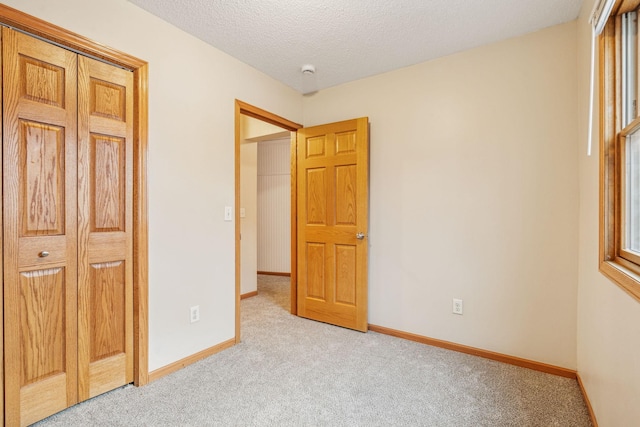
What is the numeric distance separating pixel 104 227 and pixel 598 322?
8.99ft

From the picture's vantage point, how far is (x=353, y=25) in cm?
216

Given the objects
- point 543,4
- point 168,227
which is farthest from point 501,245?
point 168,227

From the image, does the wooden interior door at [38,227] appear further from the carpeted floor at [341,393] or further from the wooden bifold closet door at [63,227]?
the carpeted floor at [341,393]

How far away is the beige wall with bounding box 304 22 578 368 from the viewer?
7.06ft

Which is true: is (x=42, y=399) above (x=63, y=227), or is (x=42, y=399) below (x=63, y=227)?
below

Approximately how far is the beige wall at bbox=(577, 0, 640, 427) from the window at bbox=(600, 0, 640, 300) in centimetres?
15

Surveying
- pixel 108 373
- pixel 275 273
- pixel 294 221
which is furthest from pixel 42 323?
pixel 275 273

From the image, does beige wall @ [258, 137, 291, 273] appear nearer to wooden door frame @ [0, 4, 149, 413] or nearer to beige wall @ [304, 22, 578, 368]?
beige wall @ [304, 22, 578, 368]

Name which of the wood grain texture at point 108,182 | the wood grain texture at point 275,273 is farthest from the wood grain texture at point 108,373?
the wood grain texture at point 275,273

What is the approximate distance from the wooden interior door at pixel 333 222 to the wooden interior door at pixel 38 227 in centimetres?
193

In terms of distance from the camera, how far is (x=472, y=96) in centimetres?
247

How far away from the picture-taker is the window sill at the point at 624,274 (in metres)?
1.09

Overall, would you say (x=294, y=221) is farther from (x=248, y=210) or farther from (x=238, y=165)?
(x=248, y=210)

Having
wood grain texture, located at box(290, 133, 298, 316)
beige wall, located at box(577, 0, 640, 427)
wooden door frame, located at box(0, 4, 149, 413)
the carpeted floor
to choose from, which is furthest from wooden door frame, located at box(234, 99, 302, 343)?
beige wall, located at box(577, 0, 640, 427)
